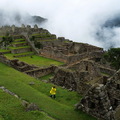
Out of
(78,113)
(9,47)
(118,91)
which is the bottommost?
(78,113)

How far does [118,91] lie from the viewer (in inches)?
522

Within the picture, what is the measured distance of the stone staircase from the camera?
45750 millimetres

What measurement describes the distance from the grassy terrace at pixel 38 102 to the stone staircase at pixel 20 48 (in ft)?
82.7

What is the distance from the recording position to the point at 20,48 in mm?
47219

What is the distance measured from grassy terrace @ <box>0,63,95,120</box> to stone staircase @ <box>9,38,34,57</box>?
25195 mm

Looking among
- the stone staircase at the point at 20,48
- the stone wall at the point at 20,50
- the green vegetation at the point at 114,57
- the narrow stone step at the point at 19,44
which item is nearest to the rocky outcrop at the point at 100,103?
the green vegetation at the point at 114,57

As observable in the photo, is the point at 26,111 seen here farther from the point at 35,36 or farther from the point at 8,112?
the point at 35,36

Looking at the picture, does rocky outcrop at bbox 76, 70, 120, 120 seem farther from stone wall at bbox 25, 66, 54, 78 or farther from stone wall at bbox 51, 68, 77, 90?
stone wall at bbox 25, 66, 54, 78

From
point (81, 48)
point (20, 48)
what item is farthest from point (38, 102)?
point (81, 48)

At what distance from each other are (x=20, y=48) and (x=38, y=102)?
33.9 m

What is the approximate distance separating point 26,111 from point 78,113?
335 centimetres

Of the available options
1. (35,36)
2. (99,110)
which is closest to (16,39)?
(35,36)

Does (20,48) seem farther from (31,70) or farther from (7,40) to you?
(31,70)

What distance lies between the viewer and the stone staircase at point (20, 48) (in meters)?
45.8
